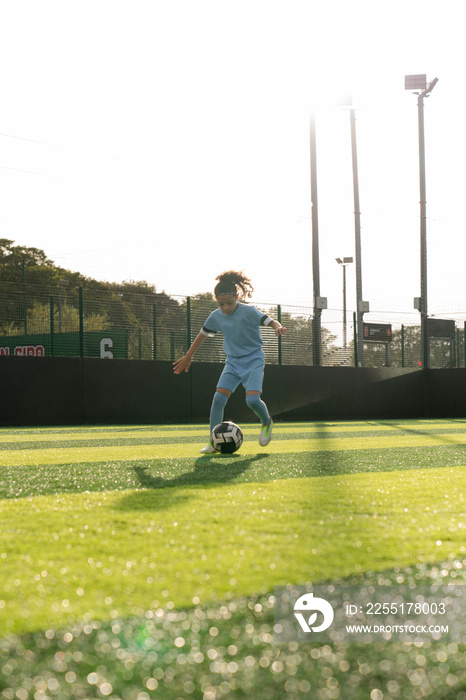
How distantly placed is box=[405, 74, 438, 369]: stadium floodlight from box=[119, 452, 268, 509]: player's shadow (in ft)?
58.1

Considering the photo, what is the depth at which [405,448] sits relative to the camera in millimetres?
7660

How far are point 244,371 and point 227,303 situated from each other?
730 mm

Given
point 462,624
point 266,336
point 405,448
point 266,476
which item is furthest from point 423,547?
point 266,336

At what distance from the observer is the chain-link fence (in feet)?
→ 52.1

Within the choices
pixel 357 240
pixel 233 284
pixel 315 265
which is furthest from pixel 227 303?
pixel 357 240

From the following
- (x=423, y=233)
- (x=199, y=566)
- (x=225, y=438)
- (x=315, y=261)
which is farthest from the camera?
(x=423, y=233)

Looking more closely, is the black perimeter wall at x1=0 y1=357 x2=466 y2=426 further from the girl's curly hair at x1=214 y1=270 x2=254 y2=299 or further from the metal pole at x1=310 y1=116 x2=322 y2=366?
the girl's curly hair at x1=214 y1=270 x2=254 y2=299

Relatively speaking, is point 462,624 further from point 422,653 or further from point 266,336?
point 266,336

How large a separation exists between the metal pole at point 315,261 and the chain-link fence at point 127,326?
142mm

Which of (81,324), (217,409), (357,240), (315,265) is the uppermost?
(357,240)

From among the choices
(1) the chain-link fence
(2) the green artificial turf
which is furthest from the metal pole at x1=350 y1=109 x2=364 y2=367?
(2) the green artificial turf

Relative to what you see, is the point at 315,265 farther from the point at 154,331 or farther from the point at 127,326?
the point at 127,326

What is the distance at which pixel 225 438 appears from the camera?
6.50m

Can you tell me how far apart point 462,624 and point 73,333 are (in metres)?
14.9
